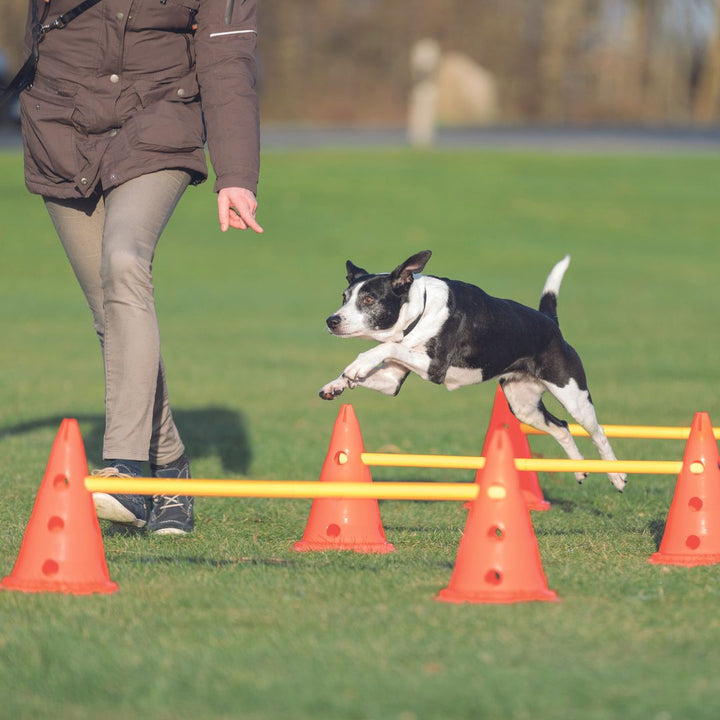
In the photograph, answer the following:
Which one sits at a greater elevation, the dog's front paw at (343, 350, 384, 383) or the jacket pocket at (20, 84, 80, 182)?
the jacket pocket at (20, 84, 80, 182)

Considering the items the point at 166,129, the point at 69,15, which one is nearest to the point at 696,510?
the point at 166,129

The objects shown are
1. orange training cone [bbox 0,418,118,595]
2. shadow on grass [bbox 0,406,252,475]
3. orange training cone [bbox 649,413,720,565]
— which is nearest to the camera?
orange training cone [bbox 0,418,118,595]

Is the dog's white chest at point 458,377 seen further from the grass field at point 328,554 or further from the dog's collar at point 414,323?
the grass field at point 328,554

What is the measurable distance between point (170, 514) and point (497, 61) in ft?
136

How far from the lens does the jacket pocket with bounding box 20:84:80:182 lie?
5.37 metres

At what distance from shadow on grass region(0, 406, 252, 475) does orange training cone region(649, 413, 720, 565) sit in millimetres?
3214

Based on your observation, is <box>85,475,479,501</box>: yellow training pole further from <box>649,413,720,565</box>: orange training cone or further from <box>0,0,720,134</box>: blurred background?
<box>0,0,720,134</box>: blurred background

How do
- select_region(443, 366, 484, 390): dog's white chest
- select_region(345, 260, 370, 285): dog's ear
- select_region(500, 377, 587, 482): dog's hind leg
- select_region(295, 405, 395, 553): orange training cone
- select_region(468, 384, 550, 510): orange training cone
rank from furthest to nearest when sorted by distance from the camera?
select_region(468, 384, 550, 510): orange training cone → select_region(500, 377, 587, 482): dog's hind leg → select_region(345, 260, 370, 285): dog's ear → select_region(443, 366, 484, 390): dog's white chest → select_region(295, 405, 395, 553): orange training cone

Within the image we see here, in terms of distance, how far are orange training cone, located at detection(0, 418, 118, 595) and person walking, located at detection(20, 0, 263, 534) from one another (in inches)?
21.4

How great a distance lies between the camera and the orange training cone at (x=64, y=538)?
4559mm

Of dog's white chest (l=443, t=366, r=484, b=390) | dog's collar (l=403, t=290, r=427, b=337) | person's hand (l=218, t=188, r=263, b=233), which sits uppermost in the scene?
person's hand (l=218, t=188, r=263, b=233)

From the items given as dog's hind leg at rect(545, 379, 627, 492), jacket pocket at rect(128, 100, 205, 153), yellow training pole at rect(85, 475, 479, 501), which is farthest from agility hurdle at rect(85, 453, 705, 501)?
dog's hind leg at rect(545, 379, 627, 492)

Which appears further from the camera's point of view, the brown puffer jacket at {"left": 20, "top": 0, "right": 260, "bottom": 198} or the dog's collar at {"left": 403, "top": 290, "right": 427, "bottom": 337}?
the dog's collar at {"left": 403, "top": 290, "right": 427, "bottom": 337}

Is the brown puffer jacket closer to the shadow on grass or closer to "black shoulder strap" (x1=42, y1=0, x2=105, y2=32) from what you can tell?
"black shoulder strap" (x1=42, y1=0, x2=105, y2=32)
